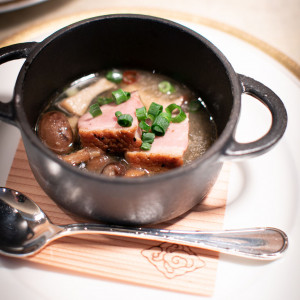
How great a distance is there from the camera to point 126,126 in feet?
5.20

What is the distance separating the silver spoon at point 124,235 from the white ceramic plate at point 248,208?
0.14 feet

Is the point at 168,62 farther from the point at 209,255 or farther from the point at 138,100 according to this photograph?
the point at 209,255

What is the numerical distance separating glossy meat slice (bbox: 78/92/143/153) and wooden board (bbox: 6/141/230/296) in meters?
0.31

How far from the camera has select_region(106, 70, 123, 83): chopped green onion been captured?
1.92m

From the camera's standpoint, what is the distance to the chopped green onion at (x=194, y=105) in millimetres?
1846

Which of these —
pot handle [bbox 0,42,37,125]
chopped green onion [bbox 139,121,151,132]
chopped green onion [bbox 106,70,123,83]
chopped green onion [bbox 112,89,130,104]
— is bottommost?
chopped green onion [bbox 139,121,151,132]

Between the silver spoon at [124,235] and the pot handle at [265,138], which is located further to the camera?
the silver spoon at [124,235]

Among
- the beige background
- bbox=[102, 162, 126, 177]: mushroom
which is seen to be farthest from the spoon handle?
the beige background

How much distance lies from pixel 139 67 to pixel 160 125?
19.0 inches

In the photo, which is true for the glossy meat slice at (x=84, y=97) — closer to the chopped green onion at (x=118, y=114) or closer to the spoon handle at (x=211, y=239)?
the chopped green onion at (x=118, y=114)

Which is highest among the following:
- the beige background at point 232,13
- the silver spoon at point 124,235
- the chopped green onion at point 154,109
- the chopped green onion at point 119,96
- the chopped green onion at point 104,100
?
the beige background at point 232,13

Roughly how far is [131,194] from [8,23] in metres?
1.86

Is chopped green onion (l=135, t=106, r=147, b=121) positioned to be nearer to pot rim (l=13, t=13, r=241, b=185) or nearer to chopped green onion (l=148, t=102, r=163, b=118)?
chopped green onion (l=148, t=102, r=163, b=118)

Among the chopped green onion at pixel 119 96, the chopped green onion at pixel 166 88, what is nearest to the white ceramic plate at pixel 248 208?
the chopped green onion at pixel 166 88
